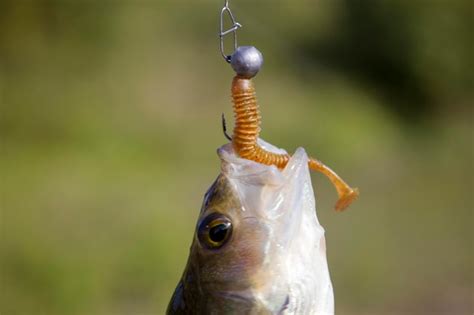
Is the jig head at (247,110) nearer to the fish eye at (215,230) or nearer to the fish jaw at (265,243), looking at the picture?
the fish jaw at (265,243)

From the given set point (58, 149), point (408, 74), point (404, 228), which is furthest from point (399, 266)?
point (408, 74)

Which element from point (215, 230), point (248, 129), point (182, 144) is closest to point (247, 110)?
point (248, 129)

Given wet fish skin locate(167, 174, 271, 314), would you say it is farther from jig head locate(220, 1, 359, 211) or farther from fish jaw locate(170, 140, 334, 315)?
jig head locate(220, 1, 359, 211)

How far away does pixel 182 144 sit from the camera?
10.5m

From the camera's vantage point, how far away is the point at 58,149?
9.69m

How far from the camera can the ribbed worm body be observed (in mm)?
1912

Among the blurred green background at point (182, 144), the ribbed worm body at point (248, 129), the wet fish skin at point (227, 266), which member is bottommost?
the wet fish skin at point (227, 266)

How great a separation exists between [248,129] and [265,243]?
12.1 inches

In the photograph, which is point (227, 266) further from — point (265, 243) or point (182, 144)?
point (182, 144)

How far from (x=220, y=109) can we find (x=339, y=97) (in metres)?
2.58

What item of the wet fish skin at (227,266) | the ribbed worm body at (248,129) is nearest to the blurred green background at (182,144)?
the wet fish skin at (227,266)

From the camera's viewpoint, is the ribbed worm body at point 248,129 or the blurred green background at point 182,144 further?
the blurred green background at point 182,144

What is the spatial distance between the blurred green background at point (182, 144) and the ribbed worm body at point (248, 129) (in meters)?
6.08

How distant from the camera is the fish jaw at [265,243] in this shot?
2014mm
